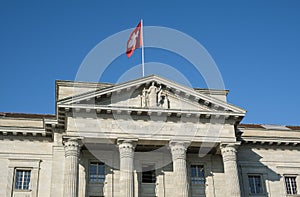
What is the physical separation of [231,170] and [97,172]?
1030 cm

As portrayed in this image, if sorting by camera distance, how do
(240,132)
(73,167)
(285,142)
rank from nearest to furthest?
(73,167), (240,132), (285,142)

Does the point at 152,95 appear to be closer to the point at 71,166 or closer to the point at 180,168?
the point at 180,168

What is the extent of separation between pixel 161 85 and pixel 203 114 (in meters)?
4.06

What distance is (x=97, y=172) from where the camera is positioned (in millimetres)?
36031

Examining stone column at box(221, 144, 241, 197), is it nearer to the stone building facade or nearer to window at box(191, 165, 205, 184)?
the stone building facade

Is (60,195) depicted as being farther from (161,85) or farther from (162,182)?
(161,85)

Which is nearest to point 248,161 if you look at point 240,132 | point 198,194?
point 240,132

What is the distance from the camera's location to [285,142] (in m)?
42.0

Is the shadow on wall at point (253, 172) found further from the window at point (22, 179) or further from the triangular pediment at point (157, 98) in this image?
the window at point (22, 179)

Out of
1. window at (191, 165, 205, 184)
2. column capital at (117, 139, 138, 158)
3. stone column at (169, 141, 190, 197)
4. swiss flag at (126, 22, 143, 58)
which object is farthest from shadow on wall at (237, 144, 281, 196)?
swiss flag at (126, 22, 143, 58)

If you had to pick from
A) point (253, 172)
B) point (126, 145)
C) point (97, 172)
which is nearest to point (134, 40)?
point (126, 145)

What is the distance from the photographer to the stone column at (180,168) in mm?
33031

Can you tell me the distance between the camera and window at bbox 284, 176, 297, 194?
4113cm

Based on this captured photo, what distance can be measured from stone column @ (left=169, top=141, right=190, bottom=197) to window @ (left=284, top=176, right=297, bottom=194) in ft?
39.3
